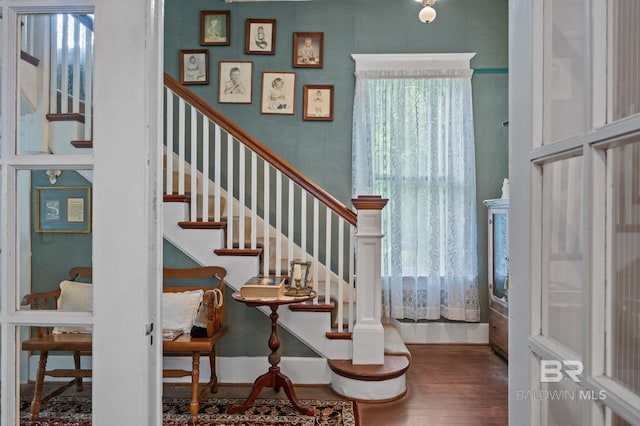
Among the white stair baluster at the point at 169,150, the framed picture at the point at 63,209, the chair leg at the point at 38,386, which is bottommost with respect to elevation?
the chair leg at the point at 38,386

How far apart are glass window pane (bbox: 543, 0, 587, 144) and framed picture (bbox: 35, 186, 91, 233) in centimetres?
94

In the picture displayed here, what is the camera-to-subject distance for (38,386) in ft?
2.97

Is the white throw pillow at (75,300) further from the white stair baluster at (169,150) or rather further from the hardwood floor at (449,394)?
the white stair baluster at (169,150)

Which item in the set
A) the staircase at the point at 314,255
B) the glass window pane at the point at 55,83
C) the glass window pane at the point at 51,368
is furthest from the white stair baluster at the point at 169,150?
the glass window pane at the point at 51,368

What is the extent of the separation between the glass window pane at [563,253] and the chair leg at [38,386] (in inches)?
40.7

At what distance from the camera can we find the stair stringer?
3.12 meters

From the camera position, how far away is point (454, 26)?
14.1 ft

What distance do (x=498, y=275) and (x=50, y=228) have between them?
3.83 metres

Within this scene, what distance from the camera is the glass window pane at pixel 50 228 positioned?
0.88 metres

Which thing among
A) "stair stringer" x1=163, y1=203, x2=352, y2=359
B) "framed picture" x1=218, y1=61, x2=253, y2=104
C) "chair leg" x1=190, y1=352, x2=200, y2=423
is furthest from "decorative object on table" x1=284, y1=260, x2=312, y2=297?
"framed picture" x1=218, y1=61, x2=253, y2=104

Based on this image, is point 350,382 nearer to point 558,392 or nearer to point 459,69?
point 558,392

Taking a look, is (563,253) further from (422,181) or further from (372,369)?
(422,181)

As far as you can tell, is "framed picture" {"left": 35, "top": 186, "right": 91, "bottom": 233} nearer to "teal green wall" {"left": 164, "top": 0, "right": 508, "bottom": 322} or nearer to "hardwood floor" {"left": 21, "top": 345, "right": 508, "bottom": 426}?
"hardwood floor" {"left": 21, "top": 345, "right": 508, "bottom": 426}

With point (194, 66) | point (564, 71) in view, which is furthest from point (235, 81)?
point (564, 71)
